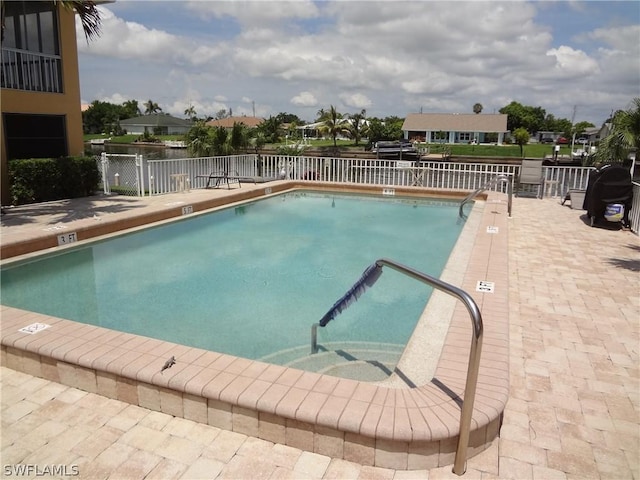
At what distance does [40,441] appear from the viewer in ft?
8.69

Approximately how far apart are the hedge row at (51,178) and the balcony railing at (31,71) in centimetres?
194

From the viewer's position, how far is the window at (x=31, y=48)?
1055 cm

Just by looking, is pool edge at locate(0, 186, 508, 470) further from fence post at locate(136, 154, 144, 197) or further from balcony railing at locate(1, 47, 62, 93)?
balcony railing at locate(1, 47, 62, 93)

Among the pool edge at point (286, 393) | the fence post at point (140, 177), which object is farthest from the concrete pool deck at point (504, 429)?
the fence post at point (140, 177)

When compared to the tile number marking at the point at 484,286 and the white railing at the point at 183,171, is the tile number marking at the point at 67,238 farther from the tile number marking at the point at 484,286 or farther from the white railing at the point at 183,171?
the tile number marking at the point at 484,286

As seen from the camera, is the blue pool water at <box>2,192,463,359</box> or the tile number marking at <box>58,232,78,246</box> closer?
the blue pool water at <box>2,192,463,359</box>

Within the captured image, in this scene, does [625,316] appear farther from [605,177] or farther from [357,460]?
[605,177]

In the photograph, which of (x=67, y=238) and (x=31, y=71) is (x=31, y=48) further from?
(x=67, y=238)

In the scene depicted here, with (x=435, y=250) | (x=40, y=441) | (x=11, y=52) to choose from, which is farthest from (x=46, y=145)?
(x=40, y=441)

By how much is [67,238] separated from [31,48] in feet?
22.2

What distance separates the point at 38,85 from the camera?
11.1 metres

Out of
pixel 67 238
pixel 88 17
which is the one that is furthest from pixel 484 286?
pixel 88 17

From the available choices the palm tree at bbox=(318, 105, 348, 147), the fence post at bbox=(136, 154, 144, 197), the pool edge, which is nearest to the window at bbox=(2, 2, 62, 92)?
the fence post at bbox=(136, 154, 144, 197)

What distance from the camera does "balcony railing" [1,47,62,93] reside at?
10422mm
